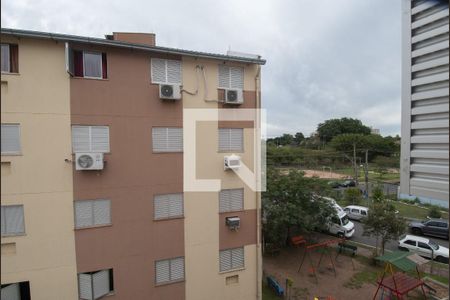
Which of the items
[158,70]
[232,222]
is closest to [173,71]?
[158,70]

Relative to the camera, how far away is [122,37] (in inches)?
392

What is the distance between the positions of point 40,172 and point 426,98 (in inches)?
393

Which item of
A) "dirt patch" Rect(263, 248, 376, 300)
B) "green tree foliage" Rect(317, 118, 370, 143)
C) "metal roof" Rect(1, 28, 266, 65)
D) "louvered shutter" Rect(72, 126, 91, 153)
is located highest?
"green tree foliage" Rect(317, 118, 370, 143)

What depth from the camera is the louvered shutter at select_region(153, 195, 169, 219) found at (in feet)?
32.7

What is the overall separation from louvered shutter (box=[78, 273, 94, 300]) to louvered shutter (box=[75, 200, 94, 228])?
5.81 feet

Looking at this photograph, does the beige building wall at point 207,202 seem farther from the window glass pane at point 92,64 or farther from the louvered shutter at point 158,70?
the window glass pane at point 92,64

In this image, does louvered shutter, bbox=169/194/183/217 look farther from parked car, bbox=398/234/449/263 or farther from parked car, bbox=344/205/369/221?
parked car, bbox=344/205/369/221

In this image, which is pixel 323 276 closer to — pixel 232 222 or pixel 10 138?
pixel 232 222

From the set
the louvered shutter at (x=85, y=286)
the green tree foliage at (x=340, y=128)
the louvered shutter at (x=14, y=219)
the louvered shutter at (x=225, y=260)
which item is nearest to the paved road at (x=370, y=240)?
the louvered shutter at (x=225, y=260)

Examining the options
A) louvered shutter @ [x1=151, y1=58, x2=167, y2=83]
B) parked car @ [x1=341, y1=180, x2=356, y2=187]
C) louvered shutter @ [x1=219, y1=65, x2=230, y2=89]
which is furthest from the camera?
parked car @ [x1=341, y1=180, x2=356, y2=187]

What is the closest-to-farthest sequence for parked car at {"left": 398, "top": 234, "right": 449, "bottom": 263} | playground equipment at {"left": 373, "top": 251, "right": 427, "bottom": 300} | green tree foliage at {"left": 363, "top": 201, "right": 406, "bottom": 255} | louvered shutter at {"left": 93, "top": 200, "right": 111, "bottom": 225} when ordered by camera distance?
1. louvered shutter at {"left": 93, "top": 200, "right": 111, "bottom": 225}
2. playground equipment at {"left": 373, "top": 251, "right": 427, "bottom": 300}
3. green tree foliage at {"left": 363, "top": 201, "right": 406, "bottom": 255}
4. parked car at {"left": 398, "top": 234, "right": 449, "bottom": 263}

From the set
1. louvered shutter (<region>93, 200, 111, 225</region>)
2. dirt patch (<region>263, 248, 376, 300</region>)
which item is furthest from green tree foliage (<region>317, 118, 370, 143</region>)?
louvered shutter (<region>93, 200, 111, 225</region>)

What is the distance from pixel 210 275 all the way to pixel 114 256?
3.81m

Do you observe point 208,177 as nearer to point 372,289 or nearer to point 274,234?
point 274,234
